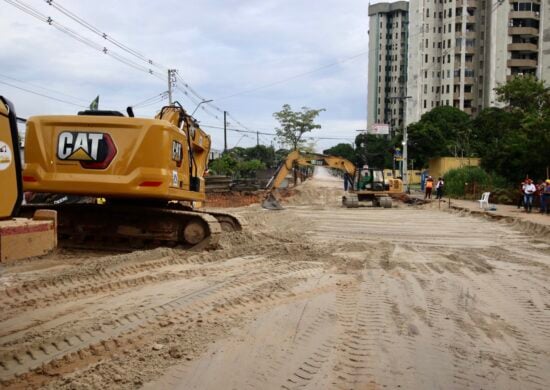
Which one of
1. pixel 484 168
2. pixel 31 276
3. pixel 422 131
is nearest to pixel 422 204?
pixel 484 168

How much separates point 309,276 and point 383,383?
13.0ft

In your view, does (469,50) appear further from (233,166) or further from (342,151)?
(233,166)

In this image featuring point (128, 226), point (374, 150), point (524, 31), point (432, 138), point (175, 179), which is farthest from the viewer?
point (374, 150)

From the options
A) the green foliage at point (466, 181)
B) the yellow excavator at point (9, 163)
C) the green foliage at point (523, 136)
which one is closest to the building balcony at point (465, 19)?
the green foliage at point (523, 136)

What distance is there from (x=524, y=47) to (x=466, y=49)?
1255 cm

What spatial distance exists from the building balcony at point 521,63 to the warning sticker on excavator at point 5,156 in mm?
95941

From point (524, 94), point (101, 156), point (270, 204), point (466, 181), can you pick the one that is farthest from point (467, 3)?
point (101, 156)

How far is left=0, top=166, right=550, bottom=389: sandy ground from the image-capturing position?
4113 mm

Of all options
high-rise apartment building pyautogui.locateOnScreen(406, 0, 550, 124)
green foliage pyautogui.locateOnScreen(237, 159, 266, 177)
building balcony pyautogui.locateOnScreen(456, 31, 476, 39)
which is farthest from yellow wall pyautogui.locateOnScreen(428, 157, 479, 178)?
building balcony pyautogui.locateOnScreen(456, 31, 476, 39)

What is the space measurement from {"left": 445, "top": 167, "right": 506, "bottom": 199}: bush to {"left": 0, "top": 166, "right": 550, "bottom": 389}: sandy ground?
25.5 metres

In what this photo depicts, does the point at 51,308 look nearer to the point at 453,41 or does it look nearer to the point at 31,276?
the point at 31,276

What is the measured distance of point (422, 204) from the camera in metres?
31.2

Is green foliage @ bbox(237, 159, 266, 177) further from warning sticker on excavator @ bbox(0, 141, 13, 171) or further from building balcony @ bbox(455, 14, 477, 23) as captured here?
building balcony @ bbox(455, 14, 477, 23)

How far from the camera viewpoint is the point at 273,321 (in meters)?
5.51
